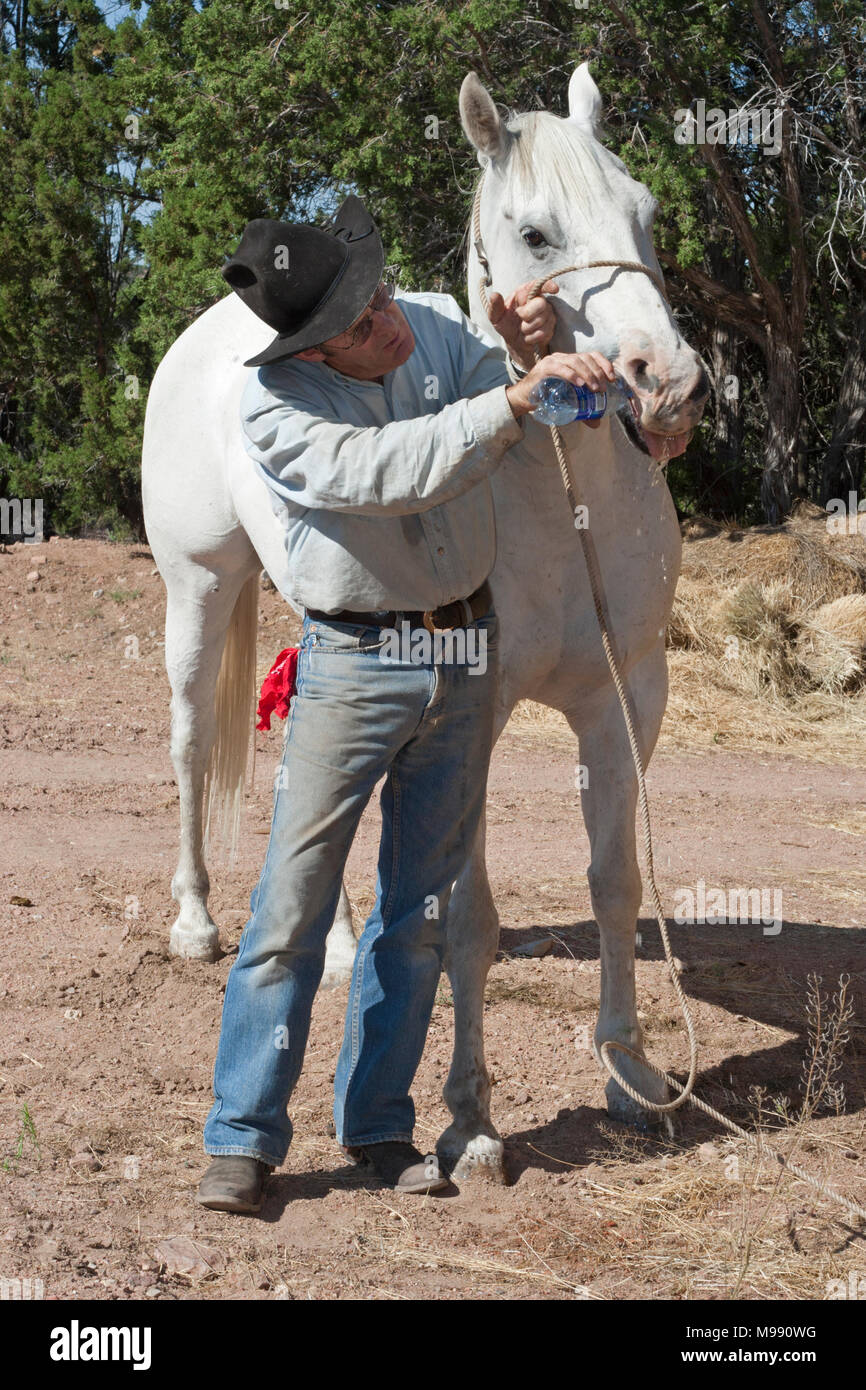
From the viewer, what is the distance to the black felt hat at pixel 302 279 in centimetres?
246

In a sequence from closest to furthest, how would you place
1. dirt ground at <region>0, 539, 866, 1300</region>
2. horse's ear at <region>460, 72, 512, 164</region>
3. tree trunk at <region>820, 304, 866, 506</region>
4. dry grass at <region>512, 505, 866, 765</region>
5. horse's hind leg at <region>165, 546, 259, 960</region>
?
dirt ground at <region>0, 539, 866, 1300</region> < horse's ear at <region>460, 72, 512, 164</region> < horse's hind leg at <region>165, 546, 259, 960</region> < dry grass at <region>512, 505, 866, 765</region> < tree trunk at <region>820, 304, 866, 506</region>

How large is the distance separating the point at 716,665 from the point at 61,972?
5.98 m

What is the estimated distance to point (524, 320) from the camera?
2.68 m

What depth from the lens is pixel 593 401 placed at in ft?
7.52

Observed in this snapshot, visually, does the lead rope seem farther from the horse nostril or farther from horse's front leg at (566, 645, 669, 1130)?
the horse nostril

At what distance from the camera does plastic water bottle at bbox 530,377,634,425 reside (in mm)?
2230

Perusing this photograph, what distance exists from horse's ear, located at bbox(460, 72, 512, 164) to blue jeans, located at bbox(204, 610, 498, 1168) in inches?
41.3

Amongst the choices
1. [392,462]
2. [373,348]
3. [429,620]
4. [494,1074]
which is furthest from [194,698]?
[392,462]

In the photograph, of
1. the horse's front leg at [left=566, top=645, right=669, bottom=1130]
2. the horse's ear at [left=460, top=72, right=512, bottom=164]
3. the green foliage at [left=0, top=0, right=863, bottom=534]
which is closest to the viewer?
the horse's ear at [left=460, top=72, right=512, bottom=164]

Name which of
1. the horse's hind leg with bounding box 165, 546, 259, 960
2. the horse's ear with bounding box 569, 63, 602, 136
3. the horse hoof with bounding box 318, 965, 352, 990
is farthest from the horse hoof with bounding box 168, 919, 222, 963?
the horse's ear with bounding box 569, 63, 602, 136

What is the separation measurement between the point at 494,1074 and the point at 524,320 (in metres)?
2.02

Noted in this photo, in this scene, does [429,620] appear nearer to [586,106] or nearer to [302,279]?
[302,279]

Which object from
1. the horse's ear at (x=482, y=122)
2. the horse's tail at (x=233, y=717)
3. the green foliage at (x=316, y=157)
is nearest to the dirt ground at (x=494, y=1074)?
the horse's tail at (x=233, y=717)
